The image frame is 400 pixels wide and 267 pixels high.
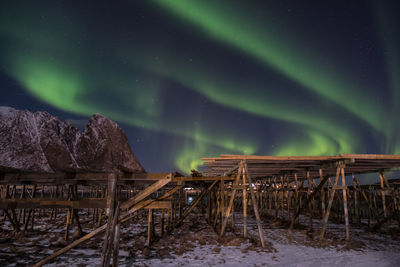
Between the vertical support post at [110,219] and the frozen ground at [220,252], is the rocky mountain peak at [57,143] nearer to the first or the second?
the frozen ground at [220,252]

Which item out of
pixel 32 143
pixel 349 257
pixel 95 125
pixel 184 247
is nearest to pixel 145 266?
pixel 184 247

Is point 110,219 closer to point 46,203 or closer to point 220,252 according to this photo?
point 46,203

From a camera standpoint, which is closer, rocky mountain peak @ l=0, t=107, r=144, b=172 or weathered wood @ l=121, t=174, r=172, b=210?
weathered wood @ l=121, t=174, r=172, b=210

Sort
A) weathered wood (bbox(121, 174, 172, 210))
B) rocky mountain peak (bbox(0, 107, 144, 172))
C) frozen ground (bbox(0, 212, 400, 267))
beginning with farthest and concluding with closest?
rocky mountain peak (bbox(0, 107, 144, 172)), frozen ground (bbox(0, 212, 400, 267)), weathered wood (bbox(121, 174, 172, 210))

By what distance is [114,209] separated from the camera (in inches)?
253

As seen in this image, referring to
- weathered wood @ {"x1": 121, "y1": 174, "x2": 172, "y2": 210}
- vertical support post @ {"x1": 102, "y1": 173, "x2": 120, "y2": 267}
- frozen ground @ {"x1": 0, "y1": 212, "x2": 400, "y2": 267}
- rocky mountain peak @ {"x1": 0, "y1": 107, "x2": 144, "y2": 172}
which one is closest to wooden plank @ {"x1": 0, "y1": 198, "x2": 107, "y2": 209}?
vertical support post @ {"x1": 102, "y1": 173, "x2": 120, "y2": 267}

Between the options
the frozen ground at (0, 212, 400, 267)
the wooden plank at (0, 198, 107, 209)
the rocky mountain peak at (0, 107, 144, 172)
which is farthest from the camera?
the rocky mountain peak at (0, 107, 144, 172)

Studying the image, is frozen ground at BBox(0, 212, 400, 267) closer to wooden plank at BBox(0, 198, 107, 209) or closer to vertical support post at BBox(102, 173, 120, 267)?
vertical support post at BBox(102, 173, 120, 267)

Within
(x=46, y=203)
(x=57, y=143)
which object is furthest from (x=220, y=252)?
(x=57, y=143)

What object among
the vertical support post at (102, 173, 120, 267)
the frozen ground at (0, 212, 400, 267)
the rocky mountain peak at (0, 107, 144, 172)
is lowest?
the frozen ground at (0, 212, 400, 267)

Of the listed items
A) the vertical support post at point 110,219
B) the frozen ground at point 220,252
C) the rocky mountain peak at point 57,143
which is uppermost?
the rocky mountain peak at point 57,143

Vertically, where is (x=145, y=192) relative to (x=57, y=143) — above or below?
below

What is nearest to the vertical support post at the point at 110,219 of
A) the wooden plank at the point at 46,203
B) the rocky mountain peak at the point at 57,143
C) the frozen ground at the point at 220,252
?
the wooden plank at the point at 46,203

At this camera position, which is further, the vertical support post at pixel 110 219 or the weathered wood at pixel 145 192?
the weathered wood at pixel 145 192
